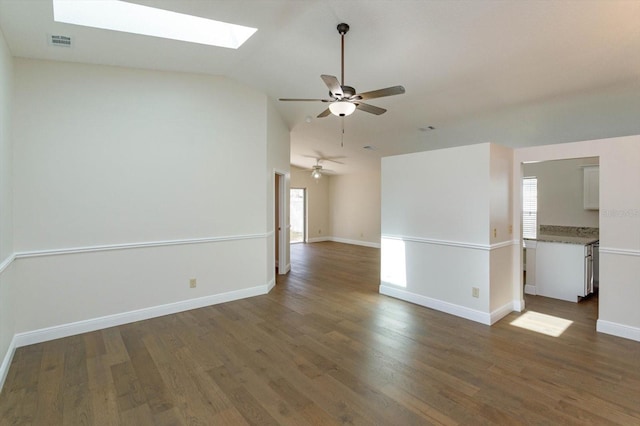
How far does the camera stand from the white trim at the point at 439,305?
3.63 meters

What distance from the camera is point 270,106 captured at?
4.86 meters

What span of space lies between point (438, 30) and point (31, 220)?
439 centimetres

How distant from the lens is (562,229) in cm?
562

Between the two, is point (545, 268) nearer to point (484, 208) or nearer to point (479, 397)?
point (484, 208)

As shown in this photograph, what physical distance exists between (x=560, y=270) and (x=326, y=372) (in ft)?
13.1

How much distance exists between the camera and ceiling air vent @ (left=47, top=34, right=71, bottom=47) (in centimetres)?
280

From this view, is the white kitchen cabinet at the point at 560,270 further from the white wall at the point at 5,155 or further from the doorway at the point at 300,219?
the doorway at the point at 300,219

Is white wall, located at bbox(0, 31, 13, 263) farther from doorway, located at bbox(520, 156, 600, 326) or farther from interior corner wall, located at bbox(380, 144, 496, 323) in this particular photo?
doorway, located at bbox(520, 156, 600, 326)

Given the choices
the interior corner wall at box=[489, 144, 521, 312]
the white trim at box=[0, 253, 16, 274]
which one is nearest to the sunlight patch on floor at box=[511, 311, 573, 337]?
the interior corner wall at box=[489, 144, 521, 312]

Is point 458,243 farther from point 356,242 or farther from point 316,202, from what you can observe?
point 316,202

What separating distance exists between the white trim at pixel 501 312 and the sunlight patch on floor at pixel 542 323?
136 millimetres

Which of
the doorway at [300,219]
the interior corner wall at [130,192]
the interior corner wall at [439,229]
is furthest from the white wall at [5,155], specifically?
the doorway at [300,219]

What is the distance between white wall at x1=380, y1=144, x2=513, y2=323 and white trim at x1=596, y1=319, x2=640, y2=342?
0.87 m

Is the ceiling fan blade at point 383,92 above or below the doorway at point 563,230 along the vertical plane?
above
